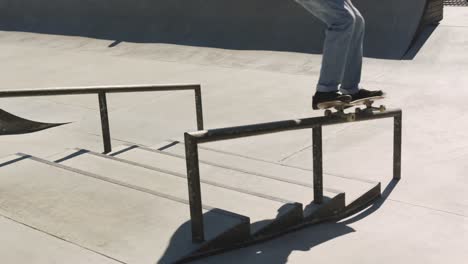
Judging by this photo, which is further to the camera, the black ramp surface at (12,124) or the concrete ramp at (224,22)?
the concrete ramp at (224,22)

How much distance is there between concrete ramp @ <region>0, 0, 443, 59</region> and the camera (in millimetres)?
10656

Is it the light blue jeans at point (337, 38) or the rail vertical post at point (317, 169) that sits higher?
the light blue jeans at point (337, 38)

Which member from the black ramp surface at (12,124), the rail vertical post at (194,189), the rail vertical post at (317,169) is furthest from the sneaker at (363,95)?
the black ramp surface at (12,124)

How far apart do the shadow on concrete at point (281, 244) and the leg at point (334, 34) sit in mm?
977

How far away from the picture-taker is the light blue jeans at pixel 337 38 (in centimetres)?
399

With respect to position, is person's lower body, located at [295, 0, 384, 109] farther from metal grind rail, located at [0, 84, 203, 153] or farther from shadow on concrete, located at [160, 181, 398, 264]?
metal grind rail, located at [0, 84, 203, 153]

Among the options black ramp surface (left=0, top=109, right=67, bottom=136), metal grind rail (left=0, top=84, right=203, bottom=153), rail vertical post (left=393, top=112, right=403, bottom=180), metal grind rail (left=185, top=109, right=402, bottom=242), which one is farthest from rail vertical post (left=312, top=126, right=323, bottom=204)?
black ramp surface (left=0, top=109, right=67, bottom=136)

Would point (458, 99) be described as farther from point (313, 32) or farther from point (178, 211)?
point (178, 211)

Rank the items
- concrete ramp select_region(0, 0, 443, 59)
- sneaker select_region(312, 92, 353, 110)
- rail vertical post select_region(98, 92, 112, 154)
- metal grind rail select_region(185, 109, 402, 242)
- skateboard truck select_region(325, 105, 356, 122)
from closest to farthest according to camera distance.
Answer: metal grind rail select_region(185, 109, 402, 242) < sneaker select_region(312, 92, 353, 110) < skateboard truck select_region(325, 105, 356, 122) < rail vertical post select_region(98, 92, 112, 154) < concrete ramp select_region(0, 0, 443, 59)

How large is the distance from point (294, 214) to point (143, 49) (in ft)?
29.0

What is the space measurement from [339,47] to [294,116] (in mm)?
3335

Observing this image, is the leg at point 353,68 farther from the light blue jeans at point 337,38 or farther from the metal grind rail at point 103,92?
the metal grind rail at point 103,92

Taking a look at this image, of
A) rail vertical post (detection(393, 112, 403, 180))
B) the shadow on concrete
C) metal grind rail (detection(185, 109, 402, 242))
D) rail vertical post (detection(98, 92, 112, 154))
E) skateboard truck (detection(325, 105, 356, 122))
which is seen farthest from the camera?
rail vertical post (detection(98, 92, 112, 154))

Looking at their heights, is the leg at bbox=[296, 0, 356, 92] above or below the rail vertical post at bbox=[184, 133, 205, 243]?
above
